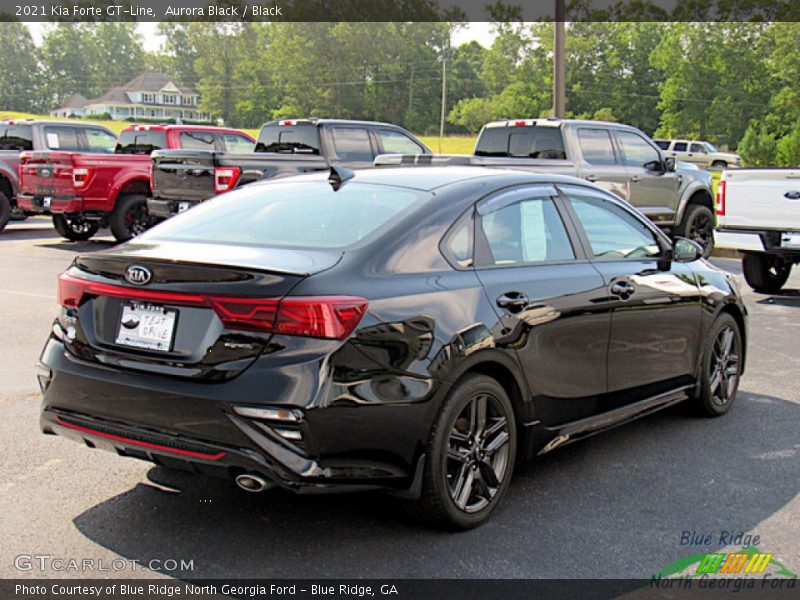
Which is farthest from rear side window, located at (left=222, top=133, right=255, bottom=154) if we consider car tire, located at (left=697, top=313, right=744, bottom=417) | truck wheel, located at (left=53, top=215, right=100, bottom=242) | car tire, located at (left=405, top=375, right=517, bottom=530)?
car tire, located at (left=405, top=375, right=517, bottom=530)

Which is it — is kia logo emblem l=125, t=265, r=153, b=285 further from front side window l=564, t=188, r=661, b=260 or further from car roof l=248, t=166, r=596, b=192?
front side window l=564, t=188, r=661, b=260

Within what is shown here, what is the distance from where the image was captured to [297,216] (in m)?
4.78

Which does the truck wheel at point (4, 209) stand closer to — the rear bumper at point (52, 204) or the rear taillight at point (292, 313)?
the rear bumper at point (52, 204)

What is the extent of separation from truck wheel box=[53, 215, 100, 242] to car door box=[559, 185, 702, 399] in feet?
45.5

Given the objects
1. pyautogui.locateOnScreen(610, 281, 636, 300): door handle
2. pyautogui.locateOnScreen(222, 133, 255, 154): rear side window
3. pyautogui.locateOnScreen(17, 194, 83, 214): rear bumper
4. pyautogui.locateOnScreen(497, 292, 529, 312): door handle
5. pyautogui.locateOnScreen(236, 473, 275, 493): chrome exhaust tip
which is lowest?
pyautogui.locateOnScreen(17, 194, 83, 214): rear bumper

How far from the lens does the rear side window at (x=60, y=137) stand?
19266 mm

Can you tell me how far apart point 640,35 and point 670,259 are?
107 metres

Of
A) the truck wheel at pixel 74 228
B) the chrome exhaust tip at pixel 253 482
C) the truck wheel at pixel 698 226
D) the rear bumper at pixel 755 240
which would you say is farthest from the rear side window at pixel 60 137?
the chrome exhaust tip at pixel 253 482

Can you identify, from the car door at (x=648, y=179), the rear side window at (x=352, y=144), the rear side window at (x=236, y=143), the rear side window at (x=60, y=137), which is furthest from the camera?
the rear side window at (x=60, y=137)

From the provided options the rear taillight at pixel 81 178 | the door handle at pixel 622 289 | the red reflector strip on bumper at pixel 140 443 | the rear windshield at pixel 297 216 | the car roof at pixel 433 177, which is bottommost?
the rear taillight at pixel 81 178

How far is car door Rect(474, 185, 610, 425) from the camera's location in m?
4.67

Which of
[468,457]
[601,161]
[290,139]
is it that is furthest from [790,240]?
[468,457]

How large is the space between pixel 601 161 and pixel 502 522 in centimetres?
1074

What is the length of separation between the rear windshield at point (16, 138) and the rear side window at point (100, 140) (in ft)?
3.67
